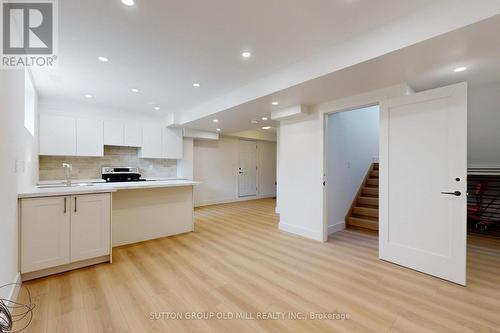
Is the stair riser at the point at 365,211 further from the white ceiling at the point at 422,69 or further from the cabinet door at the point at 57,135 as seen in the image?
the cabinet door at the point at 57,135

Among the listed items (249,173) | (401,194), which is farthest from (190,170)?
(401,194)

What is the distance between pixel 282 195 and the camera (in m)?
4.52

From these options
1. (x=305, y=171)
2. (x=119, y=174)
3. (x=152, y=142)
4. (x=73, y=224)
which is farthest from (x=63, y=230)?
(x=305, y=171)

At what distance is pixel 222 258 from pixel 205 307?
3.53ft

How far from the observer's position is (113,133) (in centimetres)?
524

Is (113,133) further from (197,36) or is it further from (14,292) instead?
(197,36)

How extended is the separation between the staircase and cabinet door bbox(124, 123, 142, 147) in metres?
5.19

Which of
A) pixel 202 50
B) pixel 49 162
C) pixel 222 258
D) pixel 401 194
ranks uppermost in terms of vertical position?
pixel 202 50

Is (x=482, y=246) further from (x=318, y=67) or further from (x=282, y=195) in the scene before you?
(x=318, y=67)

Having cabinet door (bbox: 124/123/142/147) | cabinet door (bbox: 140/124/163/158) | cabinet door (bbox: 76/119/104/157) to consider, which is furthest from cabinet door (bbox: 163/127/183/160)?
cabinet door (bbox: 76/119/104/157)

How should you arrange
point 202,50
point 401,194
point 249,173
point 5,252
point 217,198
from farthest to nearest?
1. point 249,173
2. point 217,198
3. point 401,194
4. point 202,50
5. point 5,252

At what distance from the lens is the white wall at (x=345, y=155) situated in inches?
164

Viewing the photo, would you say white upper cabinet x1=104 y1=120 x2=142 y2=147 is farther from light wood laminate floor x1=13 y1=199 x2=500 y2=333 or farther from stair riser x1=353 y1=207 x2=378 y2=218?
stair riser x1=353 y1=207 x2=378 y2=218

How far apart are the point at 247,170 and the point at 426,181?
607 cm
